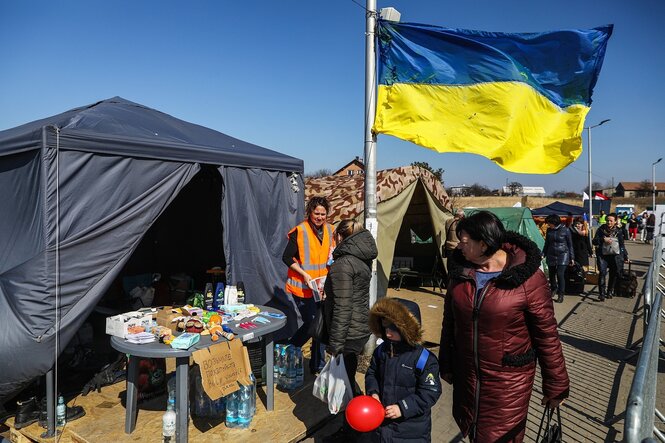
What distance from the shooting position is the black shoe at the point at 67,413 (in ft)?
12.0

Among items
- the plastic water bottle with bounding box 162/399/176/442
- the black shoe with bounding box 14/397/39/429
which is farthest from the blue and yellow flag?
the black shoe with bounding box 14/397/39/429

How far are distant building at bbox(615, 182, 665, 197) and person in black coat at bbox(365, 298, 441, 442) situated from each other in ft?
295

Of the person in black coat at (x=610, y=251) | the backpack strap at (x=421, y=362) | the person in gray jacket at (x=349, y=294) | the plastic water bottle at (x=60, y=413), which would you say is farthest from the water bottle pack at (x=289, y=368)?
the person in black coat at (x=610, y=251)

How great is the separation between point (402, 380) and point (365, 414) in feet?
1.14

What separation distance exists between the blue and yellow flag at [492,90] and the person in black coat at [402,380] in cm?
237

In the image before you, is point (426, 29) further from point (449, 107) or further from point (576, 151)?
point (576, 151)

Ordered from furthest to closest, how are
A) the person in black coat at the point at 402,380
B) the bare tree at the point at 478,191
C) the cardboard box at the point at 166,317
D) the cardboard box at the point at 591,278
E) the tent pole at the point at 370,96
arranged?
1. the bare tree at the point at 478,191
2. the cardboard box at the point at 591,278
3. the tent pole at the point at 370,96
4. the cardboard box at the point at 166,317
5. the person in black coat at the point at 402,380

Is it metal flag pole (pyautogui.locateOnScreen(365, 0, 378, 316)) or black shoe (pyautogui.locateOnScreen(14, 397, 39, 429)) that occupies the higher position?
metal flag pole (pyautogui.locateOnScreen(365, 0, 378, 316))

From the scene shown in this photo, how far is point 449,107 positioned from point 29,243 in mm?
4272

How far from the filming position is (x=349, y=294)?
3.66m

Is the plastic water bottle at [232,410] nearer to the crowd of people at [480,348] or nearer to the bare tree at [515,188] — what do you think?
the crowd of people at [480,348]

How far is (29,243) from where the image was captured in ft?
12.0

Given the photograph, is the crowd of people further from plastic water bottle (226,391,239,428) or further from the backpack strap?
plastic water bottle (226,391,239,428)

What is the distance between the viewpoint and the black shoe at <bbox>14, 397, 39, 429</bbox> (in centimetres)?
367
